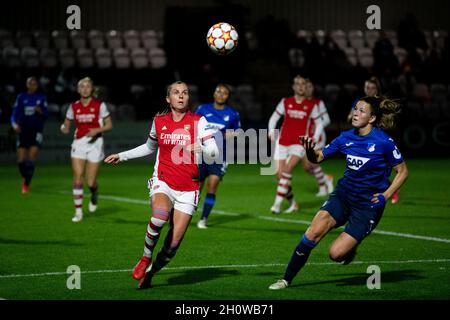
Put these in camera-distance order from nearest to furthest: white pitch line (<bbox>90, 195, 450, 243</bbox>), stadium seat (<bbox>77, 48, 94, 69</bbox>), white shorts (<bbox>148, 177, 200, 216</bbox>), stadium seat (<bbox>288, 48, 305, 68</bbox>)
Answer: white shorts (<bbox>148, 177, 200, 216</bbox>), white pitch line (<bbox>90, 195, 450, 243</bbox>), stadium seat (<bbox>77, 48, 94, 69</bbox>), stadium seat (<bbox>288, 48, 305, 68</bbox>)

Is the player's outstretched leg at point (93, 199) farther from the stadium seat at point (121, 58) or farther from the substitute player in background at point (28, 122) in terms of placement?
the stadium seat at point (121, 58)

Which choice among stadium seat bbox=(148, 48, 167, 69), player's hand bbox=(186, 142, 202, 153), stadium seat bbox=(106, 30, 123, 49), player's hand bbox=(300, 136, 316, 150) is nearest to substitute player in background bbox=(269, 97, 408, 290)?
player's hand bbox=(300, 136, 316, 150)

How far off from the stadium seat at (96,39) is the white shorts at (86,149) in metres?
16.0

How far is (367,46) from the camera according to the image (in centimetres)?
3422

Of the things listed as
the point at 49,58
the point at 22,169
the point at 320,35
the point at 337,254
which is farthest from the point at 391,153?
the point at 320,35

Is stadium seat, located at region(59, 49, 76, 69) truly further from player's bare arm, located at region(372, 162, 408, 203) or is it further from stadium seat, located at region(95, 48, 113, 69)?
player's bare arm, located at region(372, 162, 408, 203)

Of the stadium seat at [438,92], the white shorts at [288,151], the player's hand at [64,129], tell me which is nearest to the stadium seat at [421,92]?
the stadium seat at [438,92]

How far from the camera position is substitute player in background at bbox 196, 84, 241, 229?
47.3ft

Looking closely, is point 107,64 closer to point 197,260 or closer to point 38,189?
point 38,189

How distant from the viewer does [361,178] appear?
9.32 metres

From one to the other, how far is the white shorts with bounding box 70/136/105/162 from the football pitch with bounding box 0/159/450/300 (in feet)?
3.55

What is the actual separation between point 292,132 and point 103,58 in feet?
47.9

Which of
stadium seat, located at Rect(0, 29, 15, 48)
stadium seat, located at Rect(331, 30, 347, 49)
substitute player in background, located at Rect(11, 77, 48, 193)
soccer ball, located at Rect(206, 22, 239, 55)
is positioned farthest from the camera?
stadium seat, located at Rect(331, 30, 347, 49)

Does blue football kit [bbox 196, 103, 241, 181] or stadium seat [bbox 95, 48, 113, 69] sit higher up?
stadium seat [bbox 95, 48, 113, 69]
